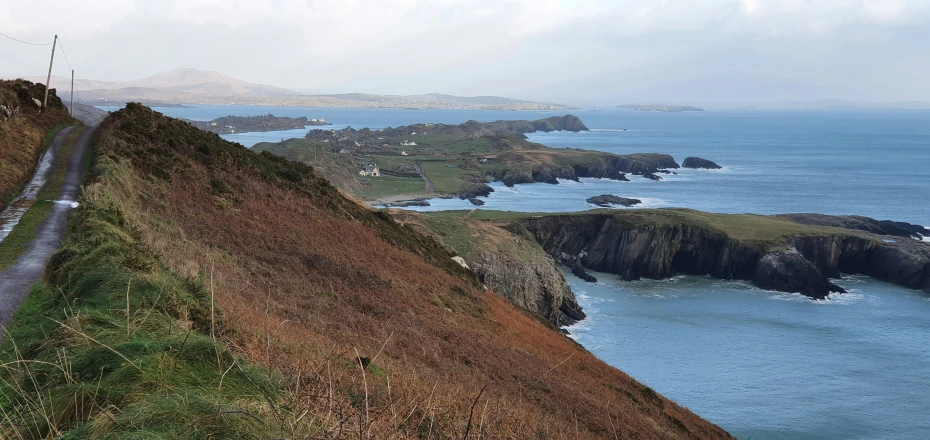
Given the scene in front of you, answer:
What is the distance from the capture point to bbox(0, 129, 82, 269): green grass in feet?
43.2

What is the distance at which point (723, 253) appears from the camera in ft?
203

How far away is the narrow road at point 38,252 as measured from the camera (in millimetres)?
10305

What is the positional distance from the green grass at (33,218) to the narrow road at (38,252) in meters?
0.12

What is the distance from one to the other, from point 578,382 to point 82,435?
48.2ft

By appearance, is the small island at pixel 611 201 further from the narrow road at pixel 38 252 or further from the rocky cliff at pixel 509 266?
the narrow road at pixel 38 252

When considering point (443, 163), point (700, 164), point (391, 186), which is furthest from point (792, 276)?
point (700, 164)

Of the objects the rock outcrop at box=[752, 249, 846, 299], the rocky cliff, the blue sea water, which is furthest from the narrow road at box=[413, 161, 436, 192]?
the rock outcrop at box=[752, 249, 846, 299]

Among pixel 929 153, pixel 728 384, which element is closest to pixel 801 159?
pixel 929 153

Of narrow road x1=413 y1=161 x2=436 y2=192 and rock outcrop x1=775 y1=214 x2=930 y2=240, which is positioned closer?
rock outcrop x1=775 y1=214 x2=930 y2=240

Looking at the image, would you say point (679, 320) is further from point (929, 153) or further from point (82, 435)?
point (929, 153)

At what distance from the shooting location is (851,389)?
36.4 meters

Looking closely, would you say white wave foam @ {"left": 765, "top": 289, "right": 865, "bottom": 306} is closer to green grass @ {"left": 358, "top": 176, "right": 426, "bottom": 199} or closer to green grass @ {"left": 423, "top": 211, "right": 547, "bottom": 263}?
green grass @ {"left": 423, "top": 211, "right": 547, "bottom": 263}

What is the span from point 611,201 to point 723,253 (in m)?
33.2

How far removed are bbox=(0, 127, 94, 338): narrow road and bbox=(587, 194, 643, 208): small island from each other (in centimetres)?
7740
